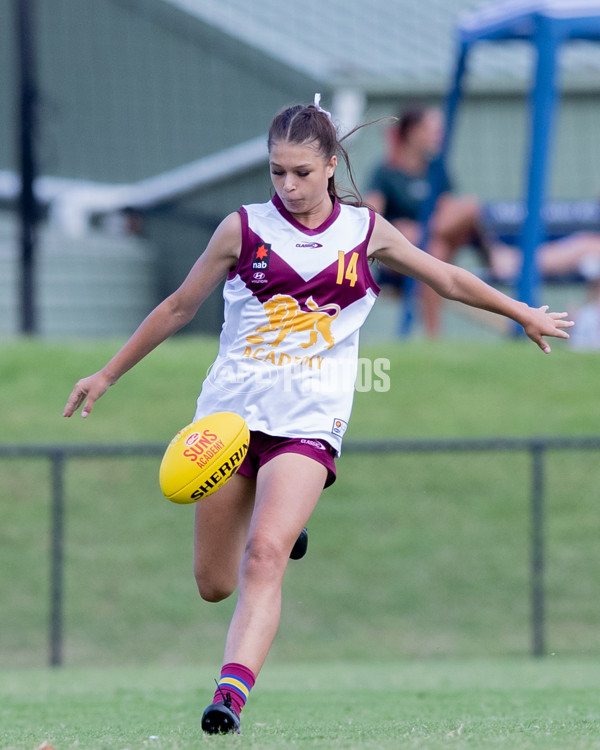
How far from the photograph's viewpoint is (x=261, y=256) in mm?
4824

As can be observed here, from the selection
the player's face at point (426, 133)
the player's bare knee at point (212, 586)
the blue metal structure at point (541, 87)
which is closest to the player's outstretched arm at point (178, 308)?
the player's bare knee at point (212, 586)

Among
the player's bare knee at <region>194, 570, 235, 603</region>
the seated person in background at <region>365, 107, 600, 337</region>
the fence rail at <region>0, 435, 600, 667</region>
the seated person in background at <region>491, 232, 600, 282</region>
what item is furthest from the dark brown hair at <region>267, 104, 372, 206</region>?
the seated person in background at <region>491, 232, 600, 282</region>

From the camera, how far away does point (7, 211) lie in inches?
659

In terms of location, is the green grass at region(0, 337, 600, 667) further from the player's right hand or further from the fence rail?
the player's right hand

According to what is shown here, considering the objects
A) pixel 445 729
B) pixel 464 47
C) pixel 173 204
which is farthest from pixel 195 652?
pixel 173 204

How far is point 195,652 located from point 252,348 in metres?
5.05

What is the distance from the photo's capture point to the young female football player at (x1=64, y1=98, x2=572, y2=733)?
4.77 m

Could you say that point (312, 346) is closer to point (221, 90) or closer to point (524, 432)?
point (524, 432)

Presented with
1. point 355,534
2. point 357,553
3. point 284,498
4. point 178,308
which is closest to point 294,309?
point 178,308

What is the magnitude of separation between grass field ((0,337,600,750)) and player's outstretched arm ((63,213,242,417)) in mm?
2115

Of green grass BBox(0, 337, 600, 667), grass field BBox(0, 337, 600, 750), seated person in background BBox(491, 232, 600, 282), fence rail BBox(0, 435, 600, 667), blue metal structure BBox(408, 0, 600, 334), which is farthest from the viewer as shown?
seated person in background BBox(491, 232, 600, 282)

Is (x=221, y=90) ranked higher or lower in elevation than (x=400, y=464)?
higher

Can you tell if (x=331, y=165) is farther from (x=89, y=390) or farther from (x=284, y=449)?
(x=89, y=390)

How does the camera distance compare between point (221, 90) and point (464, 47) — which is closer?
point (464, 47)
